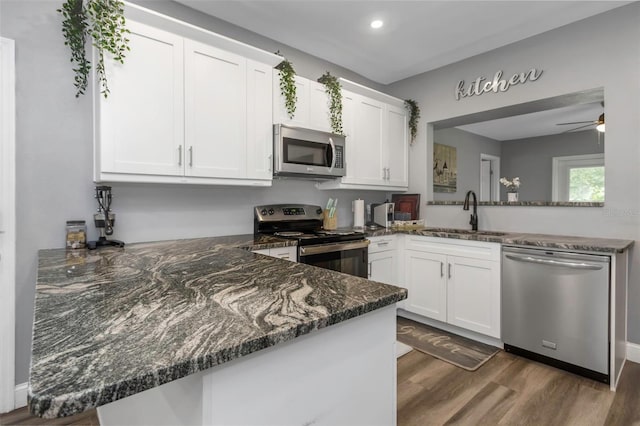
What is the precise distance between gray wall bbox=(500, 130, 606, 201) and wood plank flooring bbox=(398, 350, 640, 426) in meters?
4.54

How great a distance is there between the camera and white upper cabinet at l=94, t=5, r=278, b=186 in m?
2.05

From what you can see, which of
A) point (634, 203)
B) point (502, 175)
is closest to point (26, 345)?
point (634, 203)

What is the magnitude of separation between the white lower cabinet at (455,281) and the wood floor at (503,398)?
44 centimetres

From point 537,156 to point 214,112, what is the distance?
20.8 feet

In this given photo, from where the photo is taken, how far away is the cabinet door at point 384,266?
3.23 meters

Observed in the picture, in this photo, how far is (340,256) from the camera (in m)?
2.87

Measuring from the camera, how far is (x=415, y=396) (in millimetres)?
2080

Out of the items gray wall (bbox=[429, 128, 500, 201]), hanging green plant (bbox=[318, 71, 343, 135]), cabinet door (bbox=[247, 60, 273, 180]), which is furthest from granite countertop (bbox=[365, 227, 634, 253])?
gray wall (bbox=[429, 128, 500, 201])

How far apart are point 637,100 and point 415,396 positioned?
2773mm

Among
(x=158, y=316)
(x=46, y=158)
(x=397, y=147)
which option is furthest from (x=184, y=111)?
(x=397, y=147)

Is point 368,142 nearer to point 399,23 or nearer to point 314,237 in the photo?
point 399,23

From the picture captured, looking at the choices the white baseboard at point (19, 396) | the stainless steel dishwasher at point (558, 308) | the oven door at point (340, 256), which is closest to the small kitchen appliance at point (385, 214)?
the oven door at point (340, 256)

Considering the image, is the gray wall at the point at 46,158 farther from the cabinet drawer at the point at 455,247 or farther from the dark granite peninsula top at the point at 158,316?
the cabinet drawer at the point at 455,247

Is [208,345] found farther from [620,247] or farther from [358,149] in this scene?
[358,149]
